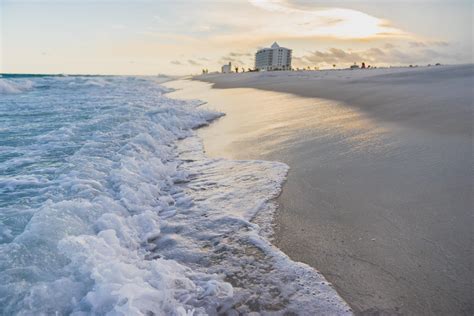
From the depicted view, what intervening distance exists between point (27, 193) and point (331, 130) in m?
5.28

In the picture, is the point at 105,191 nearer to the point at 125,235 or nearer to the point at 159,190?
the point at 159,190

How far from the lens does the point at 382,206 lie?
10.6ft

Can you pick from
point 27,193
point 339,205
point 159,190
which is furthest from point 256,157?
point 27,193

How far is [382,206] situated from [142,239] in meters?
2.36

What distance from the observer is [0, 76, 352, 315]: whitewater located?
6.81 ft

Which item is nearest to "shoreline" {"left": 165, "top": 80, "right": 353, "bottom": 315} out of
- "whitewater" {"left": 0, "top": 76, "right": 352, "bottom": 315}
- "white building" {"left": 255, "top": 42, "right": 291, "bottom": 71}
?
"whitewater" {"left": 0, "top": 76, "right": 352, "bottom": 315}

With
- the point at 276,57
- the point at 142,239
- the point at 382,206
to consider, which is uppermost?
the point at 276,57

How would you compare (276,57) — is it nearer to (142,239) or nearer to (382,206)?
(382,206)

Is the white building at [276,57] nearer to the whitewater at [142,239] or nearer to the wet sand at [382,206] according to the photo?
the wet sand at [382,206]

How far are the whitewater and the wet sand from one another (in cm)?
23

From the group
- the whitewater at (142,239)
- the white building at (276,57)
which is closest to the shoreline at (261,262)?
the whitewater at (142,239)

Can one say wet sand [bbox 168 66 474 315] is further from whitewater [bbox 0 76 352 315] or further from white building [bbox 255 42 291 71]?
white building [bbox 255 42 291 71]

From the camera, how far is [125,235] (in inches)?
115

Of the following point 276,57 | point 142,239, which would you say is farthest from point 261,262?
point 276,57
